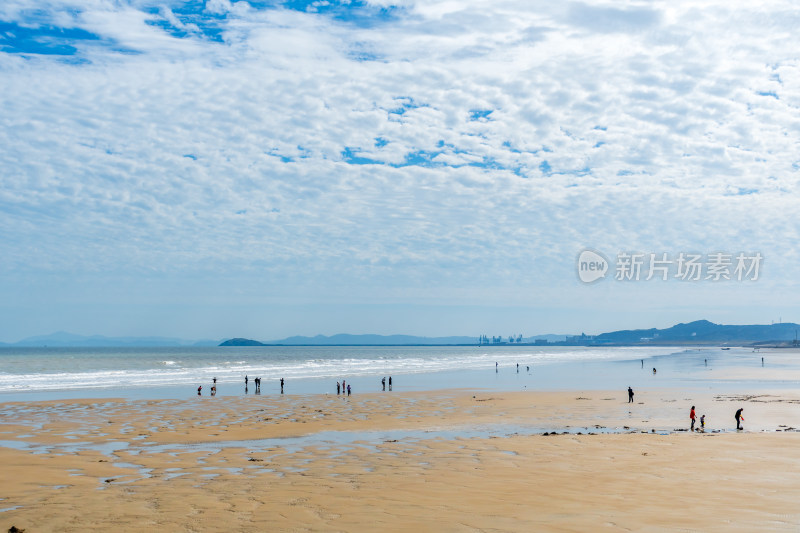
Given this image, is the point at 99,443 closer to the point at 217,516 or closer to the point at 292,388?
the point at 217,516

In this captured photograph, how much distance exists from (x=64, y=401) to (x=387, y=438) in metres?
29.0

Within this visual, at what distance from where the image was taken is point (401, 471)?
63.7 ft

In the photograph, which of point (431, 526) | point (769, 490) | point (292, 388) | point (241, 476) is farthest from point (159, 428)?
point (292, 388)

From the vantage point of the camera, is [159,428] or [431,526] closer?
[431,526]

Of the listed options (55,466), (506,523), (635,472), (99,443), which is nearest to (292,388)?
(99,443)

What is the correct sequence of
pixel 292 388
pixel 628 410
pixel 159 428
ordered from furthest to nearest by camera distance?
pixel 292 388, pixel 628 410, pixel 159 428

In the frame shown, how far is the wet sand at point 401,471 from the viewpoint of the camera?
1395 cm

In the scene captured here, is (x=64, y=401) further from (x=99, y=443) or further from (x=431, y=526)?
(x=431, y=526)

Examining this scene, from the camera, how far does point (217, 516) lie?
1410cm

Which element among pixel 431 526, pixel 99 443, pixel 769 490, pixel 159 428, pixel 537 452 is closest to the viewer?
pixel 431 526

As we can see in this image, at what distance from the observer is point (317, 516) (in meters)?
14.1

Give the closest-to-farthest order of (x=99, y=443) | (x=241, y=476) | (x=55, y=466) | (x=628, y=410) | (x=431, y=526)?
(x=431, y=526)
(x=241, y=476)
(x=55, y=466)
(x=99, y=443)
(x=628, y=410)

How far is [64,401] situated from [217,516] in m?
36.6

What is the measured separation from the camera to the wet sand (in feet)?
45.8
